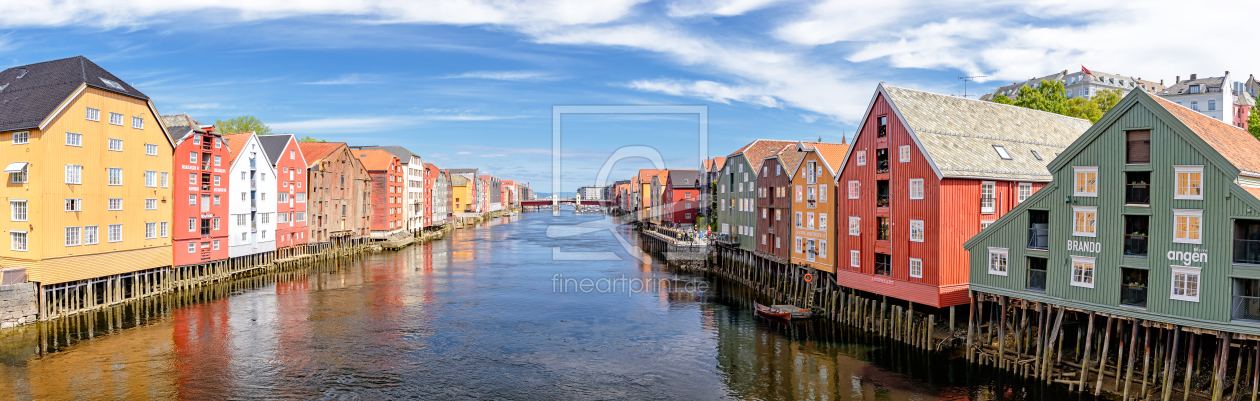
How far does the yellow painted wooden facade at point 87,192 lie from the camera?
1526 inches

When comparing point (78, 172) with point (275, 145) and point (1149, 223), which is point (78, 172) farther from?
point (1149, 223)

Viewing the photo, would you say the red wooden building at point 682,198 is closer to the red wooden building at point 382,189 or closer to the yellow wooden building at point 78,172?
the red wooden building at point 382,189

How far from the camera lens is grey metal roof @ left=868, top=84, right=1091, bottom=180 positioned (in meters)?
34.9

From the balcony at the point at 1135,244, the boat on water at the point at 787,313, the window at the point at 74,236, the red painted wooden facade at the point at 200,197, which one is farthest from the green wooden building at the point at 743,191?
the window at the point at 74,236

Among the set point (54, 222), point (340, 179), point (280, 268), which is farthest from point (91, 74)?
point (340, 179)

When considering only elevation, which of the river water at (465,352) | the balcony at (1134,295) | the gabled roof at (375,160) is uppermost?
the gabled roof at (375,160)

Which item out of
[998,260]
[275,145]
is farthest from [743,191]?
[275,145]

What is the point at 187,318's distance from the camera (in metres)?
41.6

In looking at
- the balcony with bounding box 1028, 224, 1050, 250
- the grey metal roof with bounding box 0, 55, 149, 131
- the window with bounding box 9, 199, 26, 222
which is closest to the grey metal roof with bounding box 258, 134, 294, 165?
the grey metal roof with bounding box 0, 55, 149, 131

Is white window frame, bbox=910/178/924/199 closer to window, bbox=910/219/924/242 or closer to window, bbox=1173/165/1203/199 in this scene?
window, bbox=910/219/924/242

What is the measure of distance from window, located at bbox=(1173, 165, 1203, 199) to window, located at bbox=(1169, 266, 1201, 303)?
2637 mm

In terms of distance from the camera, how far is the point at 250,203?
209 feet

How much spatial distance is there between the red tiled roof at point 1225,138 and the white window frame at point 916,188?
11035 millimetres

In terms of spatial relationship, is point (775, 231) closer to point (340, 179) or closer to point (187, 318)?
point (187, 318)
